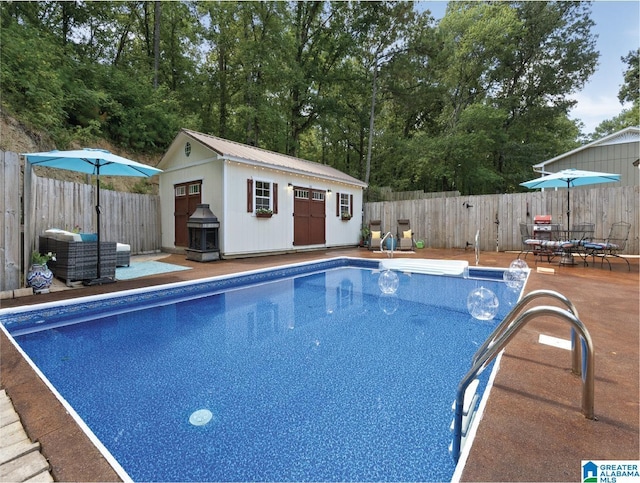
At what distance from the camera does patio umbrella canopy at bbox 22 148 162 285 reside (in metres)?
4.78

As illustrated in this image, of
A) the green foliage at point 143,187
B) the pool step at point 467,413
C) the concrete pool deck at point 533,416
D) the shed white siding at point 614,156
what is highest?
the shed white siding at point 614,156

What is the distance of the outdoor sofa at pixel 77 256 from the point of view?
199 inches

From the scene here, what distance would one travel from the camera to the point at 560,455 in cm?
139

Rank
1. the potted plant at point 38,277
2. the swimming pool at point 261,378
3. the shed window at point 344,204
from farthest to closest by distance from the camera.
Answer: the shed window at point 344,204 → the potted plant at point 38,277 → the swimming pool at point 261,378

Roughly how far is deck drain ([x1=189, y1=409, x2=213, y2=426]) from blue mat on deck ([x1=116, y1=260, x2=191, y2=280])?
4533mm

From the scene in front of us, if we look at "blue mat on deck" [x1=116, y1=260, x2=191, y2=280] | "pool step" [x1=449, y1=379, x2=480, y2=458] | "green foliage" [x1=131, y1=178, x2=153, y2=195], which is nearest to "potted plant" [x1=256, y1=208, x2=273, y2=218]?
"blue mat on deck" [x1=116, y1=260, x2=191, y2=280]

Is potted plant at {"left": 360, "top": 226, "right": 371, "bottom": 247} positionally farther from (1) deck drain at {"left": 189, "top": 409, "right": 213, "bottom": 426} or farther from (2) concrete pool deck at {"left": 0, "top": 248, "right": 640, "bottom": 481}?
(1) deck drain at {"left": 189, "top": 409, "right": 213, "bottom": 426}

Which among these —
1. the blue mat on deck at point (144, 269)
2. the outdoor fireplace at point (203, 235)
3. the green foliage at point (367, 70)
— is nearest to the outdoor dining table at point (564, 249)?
the outdoor fireplace at point (203, 235)

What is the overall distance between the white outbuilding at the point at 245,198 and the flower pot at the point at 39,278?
400 centimetres

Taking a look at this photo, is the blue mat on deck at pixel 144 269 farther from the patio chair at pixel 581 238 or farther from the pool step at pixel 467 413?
the patio chair at pixel 581 238

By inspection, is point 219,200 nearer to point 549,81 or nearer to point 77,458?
point 77,458

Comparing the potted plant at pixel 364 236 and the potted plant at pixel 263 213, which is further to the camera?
the potted plant at pixel 364 236

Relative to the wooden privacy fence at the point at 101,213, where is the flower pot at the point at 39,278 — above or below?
below

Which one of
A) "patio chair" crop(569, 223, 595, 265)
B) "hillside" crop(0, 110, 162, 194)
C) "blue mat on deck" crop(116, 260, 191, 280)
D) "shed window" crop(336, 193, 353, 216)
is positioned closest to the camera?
"blue mat on deck" crop(116, 260, 191, 280)
